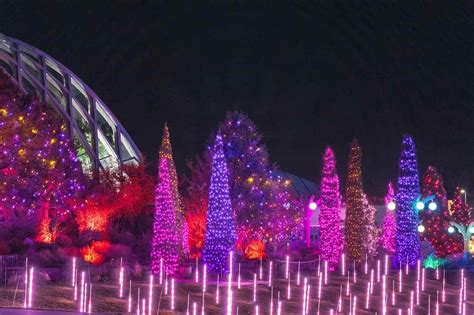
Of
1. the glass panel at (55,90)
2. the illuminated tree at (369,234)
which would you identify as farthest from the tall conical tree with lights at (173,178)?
the glass panel at (55,90)

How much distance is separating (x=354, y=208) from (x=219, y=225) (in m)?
10.3

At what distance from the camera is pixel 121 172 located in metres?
45.1

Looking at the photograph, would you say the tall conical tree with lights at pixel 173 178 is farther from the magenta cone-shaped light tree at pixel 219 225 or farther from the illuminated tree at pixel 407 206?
the illuminated tree at pixel 407 206

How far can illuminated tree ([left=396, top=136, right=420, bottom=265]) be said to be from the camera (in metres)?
37.5

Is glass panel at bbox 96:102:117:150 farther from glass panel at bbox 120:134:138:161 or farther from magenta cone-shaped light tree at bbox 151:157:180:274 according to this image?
magenta cone-shaped light tree at bbox 151:157:180:274

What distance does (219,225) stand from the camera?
28.7 meters

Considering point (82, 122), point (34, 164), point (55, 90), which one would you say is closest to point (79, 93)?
point (55, 90)

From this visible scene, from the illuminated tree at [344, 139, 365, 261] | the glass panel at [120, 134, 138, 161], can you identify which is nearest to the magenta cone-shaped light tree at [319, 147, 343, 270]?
the illuminated tree at [344, 139, 365, 261]

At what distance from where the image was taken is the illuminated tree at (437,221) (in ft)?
151

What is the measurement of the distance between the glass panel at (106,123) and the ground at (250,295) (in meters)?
25.7

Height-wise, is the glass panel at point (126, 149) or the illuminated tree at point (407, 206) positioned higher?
the glass panel at point (126, 149)

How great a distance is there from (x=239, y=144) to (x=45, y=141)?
845 centimetres

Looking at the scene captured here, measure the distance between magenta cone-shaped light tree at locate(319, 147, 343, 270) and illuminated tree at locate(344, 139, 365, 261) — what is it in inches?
21.4

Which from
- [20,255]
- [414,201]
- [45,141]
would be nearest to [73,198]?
[45,141]
